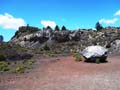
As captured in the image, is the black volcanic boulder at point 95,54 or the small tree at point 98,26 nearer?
the black volcanic boulder at point 95,54

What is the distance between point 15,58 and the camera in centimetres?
3912

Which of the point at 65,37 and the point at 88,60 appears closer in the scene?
the point at 88,60

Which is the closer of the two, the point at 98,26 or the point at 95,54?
the point at 95,54

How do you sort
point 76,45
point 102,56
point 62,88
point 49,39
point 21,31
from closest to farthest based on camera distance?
1. point 62,88
2. point 102,56
3. point 76,45
4. point 49,39
5. point 21,31

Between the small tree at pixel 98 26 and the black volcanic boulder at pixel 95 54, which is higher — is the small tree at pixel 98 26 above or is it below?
above

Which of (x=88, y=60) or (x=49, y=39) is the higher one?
(x=49, y=39)

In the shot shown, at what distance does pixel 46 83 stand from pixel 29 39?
5603cm

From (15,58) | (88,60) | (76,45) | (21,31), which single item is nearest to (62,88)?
(88,60)

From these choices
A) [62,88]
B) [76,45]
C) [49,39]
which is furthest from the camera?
[49,39]

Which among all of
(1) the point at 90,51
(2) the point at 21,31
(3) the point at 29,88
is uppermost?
(2) the point at 21,31

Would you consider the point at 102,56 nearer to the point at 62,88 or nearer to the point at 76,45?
the point at 62,88

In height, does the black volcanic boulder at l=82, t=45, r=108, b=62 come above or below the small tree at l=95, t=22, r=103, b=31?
below

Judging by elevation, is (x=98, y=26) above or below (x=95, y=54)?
above

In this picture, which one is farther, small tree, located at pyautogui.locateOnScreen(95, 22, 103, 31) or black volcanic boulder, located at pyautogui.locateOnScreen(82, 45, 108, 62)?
small tree, located at pyautogui.locateOnScreen(95, 22, 103, 31)
